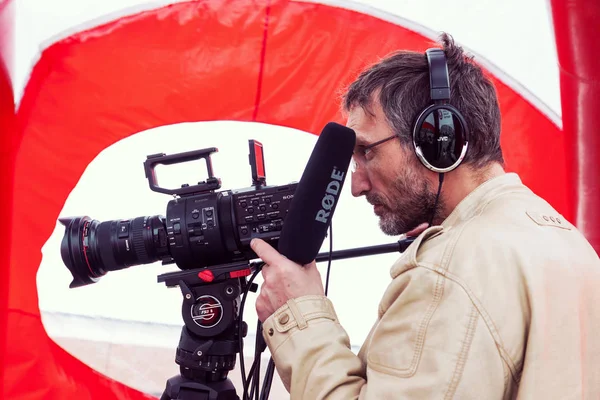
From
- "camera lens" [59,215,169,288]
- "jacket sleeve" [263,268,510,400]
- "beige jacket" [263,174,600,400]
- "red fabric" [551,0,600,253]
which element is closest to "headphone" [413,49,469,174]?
"beige jacket" [263,174,600,400]

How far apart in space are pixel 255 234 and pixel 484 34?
1135mm

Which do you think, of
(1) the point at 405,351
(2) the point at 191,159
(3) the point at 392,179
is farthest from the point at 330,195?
(2) the point at 191,159

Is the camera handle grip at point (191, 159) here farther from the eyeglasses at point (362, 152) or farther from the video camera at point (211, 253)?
the eyeglasses at point (362, 152)

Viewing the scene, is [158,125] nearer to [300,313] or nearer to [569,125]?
[300,313]

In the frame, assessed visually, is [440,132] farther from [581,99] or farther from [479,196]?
[581,99]

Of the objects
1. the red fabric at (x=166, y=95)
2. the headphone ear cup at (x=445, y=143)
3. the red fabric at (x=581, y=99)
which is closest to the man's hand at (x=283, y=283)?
the headphone ear cup at (x=445, y=143)

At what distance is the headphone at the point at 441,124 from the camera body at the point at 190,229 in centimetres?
24

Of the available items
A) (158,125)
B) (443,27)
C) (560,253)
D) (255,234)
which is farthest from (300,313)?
(443,27)

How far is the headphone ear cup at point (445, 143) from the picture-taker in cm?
85

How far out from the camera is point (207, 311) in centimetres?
104

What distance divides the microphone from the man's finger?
41mm

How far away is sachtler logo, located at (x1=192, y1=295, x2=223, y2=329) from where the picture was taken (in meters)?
1.03

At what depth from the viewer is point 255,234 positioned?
1.00 m

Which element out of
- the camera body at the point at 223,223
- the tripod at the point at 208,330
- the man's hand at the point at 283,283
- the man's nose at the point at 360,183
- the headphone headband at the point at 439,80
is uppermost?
the headphone headband at the point at 439,80
